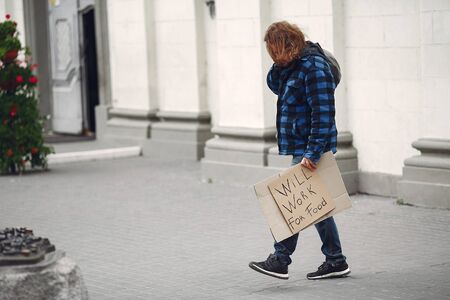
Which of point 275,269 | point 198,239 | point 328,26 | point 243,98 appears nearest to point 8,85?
point 243,98

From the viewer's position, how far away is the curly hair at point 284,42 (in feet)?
25.8

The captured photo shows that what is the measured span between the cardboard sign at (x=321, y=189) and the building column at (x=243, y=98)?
15.3ft

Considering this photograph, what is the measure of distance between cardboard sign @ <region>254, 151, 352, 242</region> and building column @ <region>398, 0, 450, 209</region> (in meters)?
3.05

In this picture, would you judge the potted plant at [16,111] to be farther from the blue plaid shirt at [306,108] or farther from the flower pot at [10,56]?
the blue plaid shirt at [306,108]

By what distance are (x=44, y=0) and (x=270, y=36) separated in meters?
12.1

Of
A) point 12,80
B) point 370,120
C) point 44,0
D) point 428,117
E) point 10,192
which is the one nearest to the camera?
point 428,117

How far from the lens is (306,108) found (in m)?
7.96

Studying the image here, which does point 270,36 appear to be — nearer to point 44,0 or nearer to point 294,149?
point 294,149

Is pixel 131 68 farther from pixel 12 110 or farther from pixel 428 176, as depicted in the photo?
pixel 428 176

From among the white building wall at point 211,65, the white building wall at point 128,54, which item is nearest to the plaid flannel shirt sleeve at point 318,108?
the white building wall at point 211,65

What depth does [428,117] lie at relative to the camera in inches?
433

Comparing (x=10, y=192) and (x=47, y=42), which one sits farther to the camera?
(x=47, y=42)

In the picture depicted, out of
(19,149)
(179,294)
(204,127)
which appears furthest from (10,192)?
(179,294)

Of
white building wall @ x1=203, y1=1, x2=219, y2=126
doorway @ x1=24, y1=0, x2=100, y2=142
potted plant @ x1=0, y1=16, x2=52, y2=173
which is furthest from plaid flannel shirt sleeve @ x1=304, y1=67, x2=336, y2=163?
doorway @ x1=24, y1=0, x2=100, y2=142
